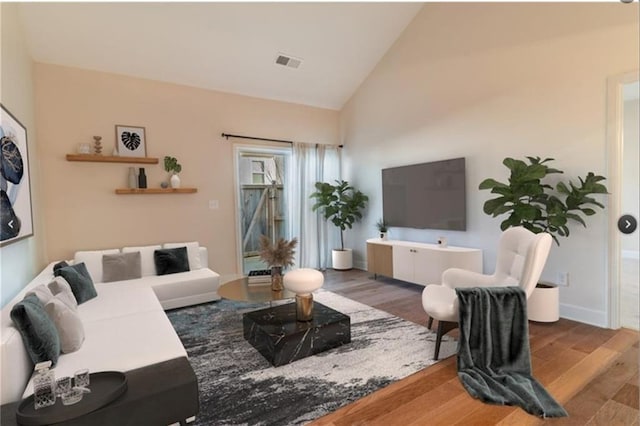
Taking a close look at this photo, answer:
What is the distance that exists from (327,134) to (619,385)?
5.05 meters

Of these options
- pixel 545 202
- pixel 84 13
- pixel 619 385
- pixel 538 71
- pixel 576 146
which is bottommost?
pixel 619 385

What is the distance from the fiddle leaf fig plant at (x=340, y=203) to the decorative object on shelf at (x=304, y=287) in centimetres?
293

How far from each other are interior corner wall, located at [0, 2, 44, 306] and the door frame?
→ 4.97 meters

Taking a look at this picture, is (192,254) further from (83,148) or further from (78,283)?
(83,148)

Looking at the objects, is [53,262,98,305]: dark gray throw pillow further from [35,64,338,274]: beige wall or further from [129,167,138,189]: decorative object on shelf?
[129,167,138,189]: decorative object on shelf

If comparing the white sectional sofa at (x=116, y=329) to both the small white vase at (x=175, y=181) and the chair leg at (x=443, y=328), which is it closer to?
the small white vase at (x=175, y=181)

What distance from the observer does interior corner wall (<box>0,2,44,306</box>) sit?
2.52 meters

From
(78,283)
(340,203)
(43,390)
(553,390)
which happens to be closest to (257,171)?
(340,203)

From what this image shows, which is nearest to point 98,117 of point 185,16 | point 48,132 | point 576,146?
point 48,132

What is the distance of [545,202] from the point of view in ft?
10.1

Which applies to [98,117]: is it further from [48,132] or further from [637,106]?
[637,106]

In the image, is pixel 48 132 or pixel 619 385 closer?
pixel 619 385

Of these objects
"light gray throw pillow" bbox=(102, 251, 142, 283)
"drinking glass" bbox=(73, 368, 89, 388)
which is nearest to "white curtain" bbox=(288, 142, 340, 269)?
"light gray throw pillow" bbox=(102, 251, 142, 283)

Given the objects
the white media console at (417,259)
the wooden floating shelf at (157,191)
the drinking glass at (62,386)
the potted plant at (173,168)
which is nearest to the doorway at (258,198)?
the wooden floating shelf at (157,191)
